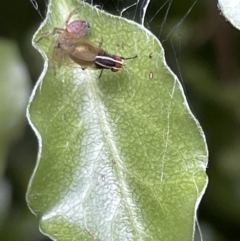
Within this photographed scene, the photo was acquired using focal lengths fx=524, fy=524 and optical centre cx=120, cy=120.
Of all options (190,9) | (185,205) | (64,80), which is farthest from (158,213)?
(190,9)

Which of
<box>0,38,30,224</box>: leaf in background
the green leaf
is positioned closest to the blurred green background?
<box>0,38,30,224</box>: leaf in background

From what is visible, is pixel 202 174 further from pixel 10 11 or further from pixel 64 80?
pixel 10 11

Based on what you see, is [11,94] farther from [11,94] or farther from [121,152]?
[121,152]

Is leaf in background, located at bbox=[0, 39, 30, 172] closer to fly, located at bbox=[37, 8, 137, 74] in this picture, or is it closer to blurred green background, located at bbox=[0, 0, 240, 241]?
blurred green background, located at bbox=[0, 0, 240, 241]

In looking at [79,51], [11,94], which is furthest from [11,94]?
[79,51]

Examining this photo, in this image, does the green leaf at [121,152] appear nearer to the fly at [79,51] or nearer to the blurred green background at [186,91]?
the fly at [79,51]

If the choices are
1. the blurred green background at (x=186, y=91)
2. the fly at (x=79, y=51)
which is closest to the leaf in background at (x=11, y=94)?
the blurred green background at (x=186, y=91)
